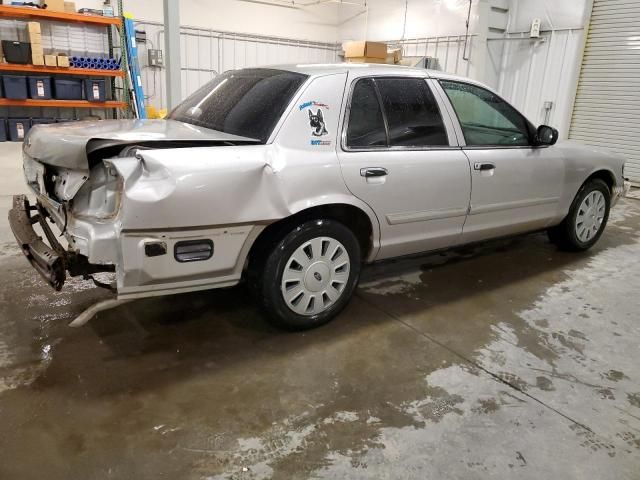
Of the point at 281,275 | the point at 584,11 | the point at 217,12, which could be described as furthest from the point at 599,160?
the point at 217,12

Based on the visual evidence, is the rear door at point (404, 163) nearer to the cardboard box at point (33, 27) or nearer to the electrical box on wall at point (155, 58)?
the cardboard box at point (33, 27)

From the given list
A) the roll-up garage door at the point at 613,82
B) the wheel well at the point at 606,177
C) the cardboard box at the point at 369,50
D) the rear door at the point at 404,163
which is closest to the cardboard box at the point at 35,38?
the cardboard box at the point at 369,50

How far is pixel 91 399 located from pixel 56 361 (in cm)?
44

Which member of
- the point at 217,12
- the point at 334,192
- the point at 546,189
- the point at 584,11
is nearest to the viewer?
the point at 334,192

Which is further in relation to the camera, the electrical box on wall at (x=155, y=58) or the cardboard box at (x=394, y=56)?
the electrical box on wall at (x=155, y=58)

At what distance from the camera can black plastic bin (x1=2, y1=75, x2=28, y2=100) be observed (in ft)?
27.9

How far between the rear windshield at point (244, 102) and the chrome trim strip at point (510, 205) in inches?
61.6

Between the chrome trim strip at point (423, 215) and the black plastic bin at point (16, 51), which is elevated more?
the black plastic bin at point (16, 51)

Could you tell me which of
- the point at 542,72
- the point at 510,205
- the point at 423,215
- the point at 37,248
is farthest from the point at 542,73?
the point at 37,248

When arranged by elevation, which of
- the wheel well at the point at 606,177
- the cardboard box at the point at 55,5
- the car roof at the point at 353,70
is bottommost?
the wheel well at the point at 606,177

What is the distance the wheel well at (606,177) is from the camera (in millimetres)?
4430

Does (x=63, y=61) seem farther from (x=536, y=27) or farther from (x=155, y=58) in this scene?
(x=536, y=27)

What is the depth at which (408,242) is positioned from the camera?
319cm

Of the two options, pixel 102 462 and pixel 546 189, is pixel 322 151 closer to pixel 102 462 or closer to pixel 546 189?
pixel 102 462
